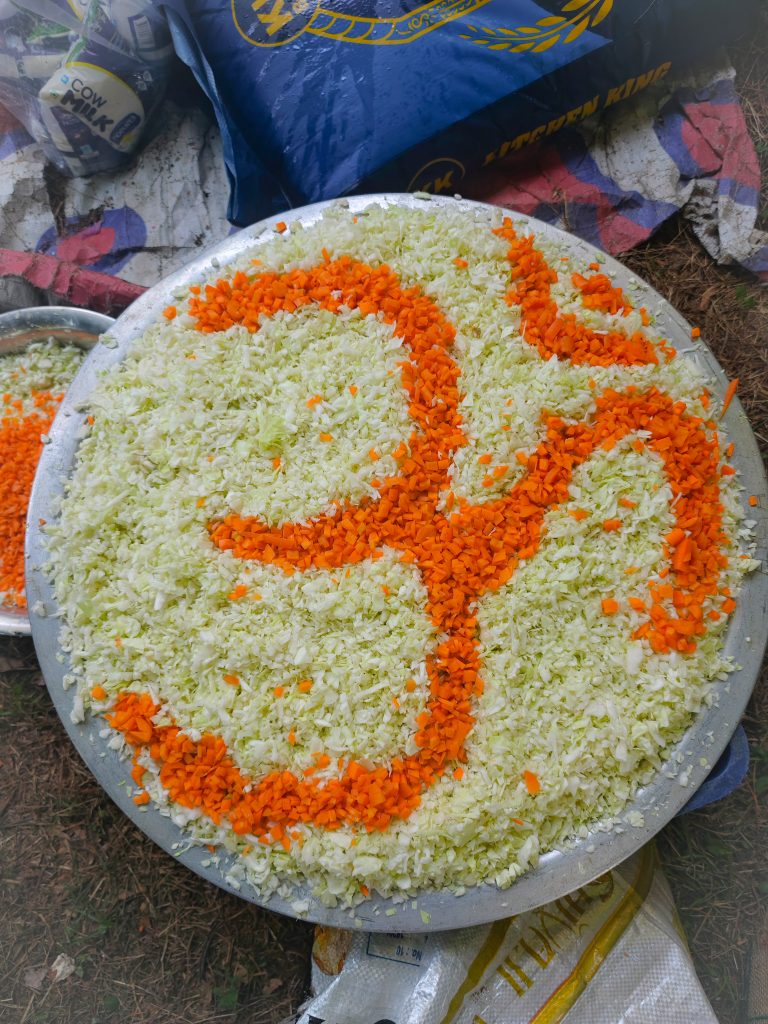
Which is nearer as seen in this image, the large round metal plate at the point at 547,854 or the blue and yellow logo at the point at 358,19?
the large round metal plate at the point at 547,854

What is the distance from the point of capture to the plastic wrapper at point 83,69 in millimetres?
1689

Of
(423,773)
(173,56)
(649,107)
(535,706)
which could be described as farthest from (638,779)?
(173,56)

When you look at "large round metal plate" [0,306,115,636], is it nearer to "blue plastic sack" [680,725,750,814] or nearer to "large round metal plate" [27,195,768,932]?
"large round metal plate" [27,195,768,932]

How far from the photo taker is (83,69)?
169cm

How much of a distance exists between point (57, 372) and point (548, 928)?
1.77 metres

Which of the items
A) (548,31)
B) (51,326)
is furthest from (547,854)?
(548,31)

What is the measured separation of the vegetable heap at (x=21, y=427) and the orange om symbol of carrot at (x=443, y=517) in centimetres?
57

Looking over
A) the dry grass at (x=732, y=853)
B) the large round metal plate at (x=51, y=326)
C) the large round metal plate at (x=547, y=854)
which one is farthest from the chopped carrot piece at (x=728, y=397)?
the large round metal plate at (x=51, y=326)

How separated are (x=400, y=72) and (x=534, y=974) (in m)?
2.04

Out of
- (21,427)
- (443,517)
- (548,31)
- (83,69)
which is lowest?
(21,427)

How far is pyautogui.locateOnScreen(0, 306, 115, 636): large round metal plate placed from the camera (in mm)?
1751

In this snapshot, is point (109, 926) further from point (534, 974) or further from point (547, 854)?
point (547, 854)

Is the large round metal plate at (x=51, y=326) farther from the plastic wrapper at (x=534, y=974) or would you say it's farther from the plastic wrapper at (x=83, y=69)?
the plastic wrapper at (x=534, y=974)

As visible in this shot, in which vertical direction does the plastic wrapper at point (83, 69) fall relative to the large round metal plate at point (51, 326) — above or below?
above
